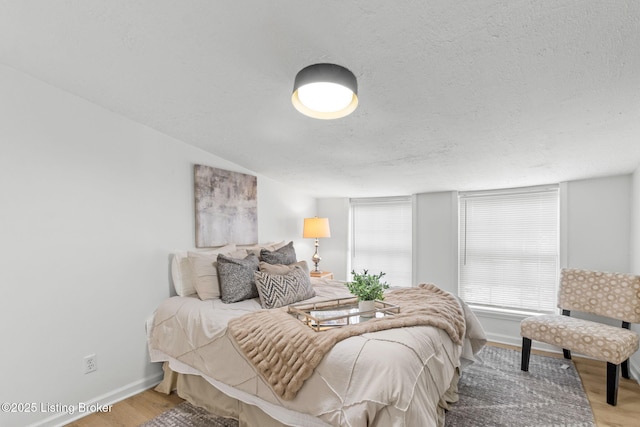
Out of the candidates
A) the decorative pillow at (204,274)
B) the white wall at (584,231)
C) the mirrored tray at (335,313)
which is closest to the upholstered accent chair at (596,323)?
the white wall at (584,231)

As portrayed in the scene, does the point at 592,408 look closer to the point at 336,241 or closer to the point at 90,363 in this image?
the point at 336,241

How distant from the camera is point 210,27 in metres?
1.52

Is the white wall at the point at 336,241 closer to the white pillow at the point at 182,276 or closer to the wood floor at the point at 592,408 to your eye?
the white pillow at the point at 182,276

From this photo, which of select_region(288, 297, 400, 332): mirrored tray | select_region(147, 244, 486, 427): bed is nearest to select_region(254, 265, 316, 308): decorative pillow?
select_region(147, 244, 486, 427): bed

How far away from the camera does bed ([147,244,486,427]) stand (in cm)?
145

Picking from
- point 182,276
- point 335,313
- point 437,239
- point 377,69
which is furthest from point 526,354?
point 182,276

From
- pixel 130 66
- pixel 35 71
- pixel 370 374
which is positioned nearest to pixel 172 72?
pixel 130 66

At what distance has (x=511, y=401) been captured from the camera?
2.40m

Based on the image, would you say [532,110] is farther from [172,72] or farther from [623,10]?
[172,72]

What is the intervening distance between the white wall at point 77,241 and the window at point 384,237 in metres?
2.69

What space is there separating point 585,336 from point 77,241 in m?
3.93

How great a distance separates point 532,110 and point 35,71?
3170 mm

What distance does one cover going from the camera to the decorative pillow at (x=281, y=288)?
2.52 m

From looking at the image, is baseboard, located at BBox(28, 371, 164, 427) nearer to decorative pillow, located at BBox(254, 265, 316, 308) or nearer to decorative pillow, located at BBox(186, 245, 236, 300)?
decorative pillow, located at BBox(186, 245, 236, 300)
